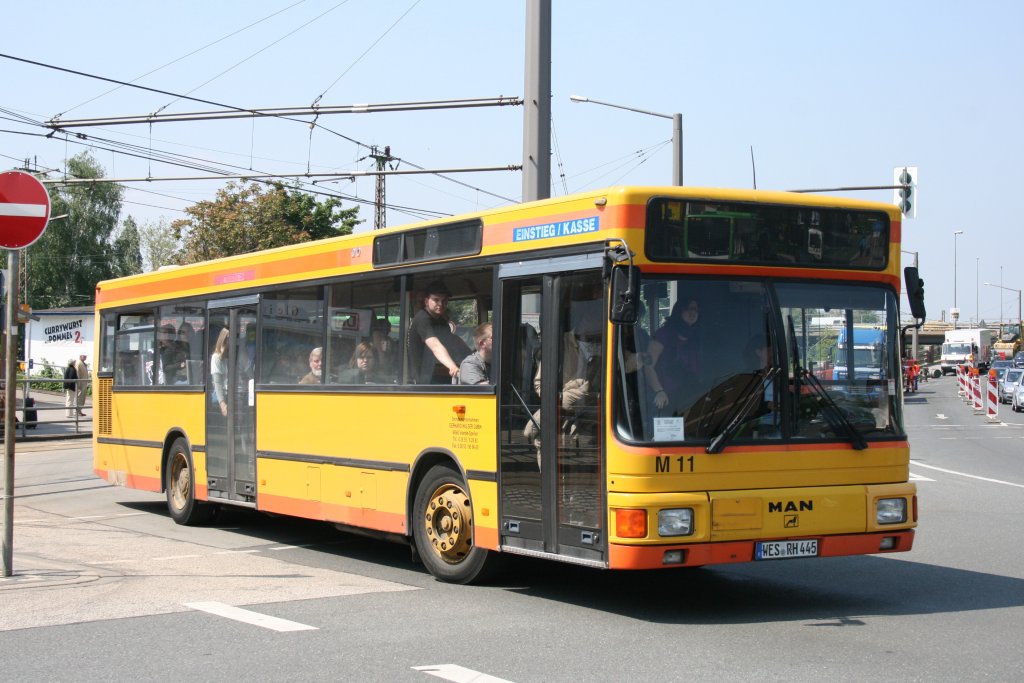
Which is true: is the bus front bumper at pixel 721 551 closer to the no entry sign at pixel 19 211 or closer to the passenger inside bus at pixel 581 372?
the passenger inside bus at pixel 581 372

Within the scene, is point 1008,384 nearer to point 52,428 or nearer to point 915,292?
point 52,428

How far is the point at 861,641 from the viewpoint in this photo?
7621mm

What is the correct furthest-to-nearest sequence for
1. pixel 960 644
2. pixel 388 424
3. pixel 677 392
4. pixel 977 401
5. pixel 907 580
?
1. pixel 977 401
2. pixel 388 424
3. pixel 907 580
4. pixel 677 392
5. pixel 960 644

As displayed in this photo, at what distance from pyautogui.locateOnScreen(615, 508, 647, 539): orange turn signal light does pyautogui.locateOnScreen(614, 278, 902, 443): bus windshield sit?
49cm

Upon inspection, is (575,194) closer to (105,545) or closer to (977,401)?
(105,545)

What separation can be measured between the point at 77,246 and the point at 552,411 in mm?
81332

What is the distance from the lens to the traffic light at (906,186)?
26547 millimetres

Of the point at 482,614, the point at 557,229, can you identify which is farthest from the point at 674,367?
the point at 482,614

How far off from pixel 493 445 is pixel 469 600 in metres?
1.17

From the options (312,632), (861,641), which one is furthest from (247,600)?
(861,641)

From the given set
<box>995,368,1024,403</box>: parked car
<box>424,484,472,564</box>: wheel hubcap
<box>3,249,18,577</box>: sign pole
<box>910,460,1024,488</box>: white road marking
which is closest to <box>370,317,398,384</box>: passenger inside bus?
<box>424,484,472,564</box>: wheel hubcap

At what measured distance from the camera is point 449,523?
10.2m

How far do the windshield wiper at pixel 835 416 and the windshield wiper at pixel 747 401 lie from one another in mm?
365

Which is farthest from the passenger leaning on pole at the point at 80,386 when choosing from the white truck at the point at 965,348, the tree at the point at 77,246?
the white truck at the point at 965,348
